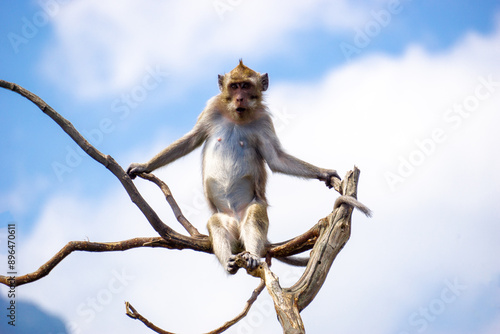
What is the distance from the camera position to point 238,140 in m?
10.2

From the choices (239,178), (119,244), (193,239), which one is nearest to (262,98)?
(239,178)

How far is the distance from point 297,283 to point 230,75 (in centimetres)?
462

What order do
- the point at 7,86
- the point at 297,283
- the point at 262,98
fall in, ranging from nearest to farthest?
the point at 297,283, the point at 7,86, the point at 262,98

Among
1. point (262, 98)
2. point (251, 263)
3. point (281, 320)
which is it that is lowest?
point (281, 320)

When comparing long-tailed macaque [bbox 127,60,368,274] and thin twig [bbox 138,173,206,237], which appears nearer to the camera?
long-tailed macaque [bbox 127,60,368,274]

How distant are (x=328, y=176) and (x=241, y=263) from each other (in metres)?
2.37

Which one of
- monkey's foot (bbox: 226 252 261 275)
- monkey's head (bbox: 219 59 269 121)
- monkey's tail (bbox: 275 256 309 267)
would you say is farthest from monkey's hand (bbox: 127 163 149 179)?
monkey's tail (bbox: 275 256 309 267)

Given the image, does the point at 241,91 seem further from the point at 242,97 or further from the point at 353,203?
the point at 353,203

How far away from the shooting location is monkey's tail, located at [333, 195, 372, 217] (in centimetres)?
805

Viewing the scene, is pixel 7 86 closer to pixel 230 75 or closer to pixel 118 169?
pixel 118 169

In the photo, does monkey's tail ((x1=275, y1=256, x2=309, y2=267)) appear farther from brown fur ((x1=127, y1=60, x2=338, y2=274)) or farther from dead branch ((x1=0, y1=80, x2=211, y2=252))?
dead branch ((x1=0, y1=80, x2=211, y2=252))

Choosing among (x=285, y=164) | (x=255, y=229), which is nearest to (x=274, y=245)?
(x=255, y=229)

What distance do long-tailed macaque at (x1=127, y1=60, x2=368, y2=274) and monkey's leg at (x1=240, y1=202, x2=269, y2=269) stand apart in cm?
3

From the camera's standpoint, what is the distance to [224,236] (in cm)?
908
